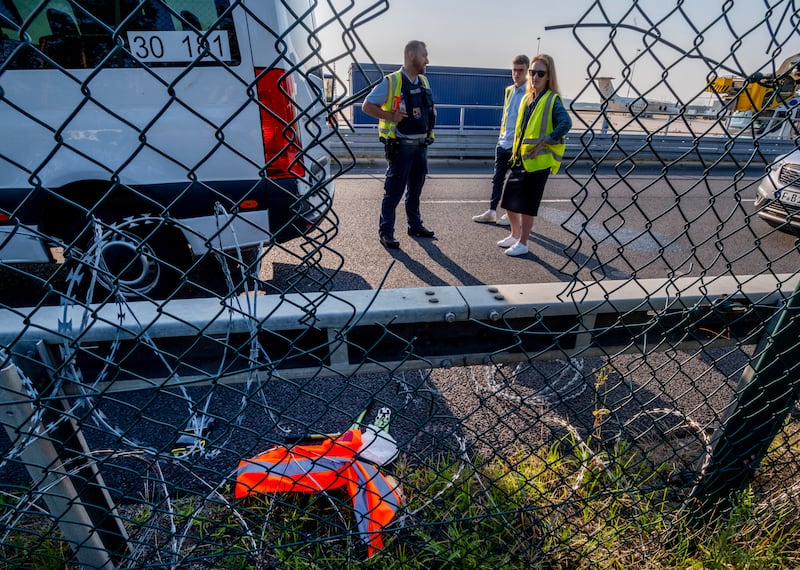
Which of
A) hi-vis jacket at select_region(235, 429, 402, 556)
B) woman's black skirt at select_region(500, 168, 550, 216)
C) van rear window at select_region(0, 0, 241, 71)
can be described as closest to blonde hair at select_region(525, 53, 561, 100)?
woman's black skirt at select_region(500, 168, 550, 216)

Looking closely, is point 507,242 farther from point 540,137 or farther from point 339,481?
point 339,481

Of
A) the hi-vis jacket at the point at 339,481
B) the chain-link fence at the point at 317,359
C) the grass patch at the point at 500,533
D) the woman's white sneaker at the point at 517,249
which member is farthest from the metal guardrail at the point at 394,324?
the woman's white sneaker at the point at 517,249

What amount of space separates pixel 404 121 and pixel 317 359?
3.57 meters

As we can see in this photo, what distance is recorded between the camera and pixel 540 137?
12.4ft

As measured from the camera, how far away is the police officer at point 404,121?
4.06 metres

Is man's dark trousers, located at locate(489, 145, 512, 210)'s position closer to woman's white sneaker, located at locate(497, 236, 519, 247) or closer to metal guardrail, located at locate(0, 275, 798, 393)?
woman's white sneaker, located at locate(497, 236, 519, 247)

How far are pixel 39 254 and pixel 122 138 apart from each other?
1.06 meters

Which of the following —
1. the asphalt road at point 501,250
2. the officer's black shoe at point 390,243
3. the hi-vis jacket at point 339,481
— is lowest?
the asphalt road at point 501,250

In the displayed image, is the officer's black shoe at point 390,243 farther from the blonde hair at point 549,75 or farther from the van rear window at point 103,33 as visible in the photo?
the van rear window at point 103,33

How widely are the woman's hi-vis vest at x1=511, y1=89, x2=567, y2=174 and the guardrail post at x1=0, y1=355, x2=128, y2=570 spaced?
357 centimetres

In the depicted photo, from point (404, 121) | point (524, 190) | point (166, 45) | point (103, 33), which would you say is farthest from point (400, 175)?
point (103, 33)

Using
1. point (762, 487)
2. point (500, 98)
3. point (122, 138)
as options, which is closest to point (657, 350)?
point (762, 487)

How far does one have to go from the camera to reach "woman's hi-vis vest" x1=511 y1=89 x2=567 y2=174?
12.4 feet

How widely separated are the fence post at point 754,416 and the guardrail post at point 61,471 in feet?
6.83
